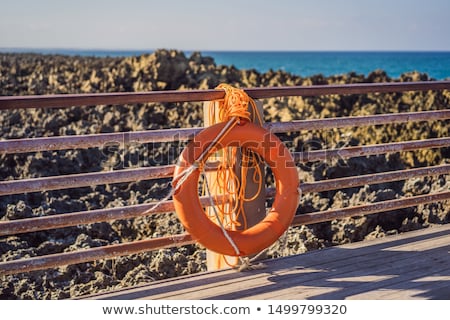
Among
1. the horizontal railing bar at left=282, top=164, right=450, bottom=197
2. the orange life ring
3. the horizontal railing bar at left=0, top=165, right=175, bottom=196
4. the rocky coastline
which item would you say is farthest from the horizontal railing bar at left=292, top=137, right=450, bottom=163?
the horizontal railing bar at left=0, top=165, right=175, bottom=196

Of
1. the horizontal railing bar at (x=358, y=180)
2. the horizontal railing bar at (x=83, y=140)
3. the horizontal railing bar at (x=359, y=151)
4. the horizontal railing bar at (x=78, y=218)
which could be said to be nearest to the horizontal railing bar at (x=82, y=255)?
the horizontal railing bar at (x=78, y=218)

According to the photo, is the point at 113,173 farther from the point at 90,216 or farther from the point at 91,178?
the point at 90,216

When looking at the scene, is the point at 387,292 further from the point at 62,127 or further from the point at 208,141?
the point at 62,127

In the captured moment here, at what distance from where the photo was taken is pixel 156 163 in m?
7.96

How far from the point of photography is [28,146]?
2598 mm

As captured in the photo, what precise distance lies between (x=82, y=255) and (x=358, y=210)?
4.44 ft

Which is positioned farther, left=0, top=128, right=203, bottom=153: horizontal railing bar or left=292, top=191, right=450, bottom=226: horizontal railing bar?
left=292, top=191, right=450, bottom=226: horizontal railing bar

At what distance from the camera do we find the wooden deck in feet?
8.73

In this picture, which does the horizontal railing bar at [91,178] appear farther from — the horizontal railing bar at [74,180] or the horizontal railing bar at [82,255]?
the horizontal railing bar at [82,255]

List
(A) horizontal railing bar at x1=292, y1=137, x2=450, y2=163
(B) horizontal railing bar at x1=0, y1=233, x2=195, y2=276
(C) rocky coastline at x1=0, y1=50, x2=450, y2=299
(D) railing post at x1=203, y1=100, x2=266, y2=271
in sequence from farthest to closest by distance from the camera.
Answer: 1. (C) rocky coastline at x1=0, y1=50, x2=450, y2=299
2. (A) horizontal railing bar at x1=292, y1=137, x2=450, y2=163
3. (D) railing post at x1=203, y1=100, x2=266, y2=271
4. (B) horizontal railing bar at x1=0, y1=233, x2=195, y2=276

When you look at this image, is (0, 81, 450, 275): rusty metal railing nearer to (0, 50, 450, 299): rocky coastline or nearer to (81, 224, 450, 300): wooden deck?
(81, 224, 450, 300): wooden deck

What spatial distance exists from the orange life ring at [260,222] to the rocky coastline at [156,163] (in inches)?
7.4

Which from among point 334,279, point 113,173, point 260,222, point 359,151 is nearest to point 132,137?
point 113,173

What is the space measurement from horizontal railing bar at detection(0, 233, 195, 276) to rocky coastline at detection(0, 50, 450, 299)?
52 centimetres
